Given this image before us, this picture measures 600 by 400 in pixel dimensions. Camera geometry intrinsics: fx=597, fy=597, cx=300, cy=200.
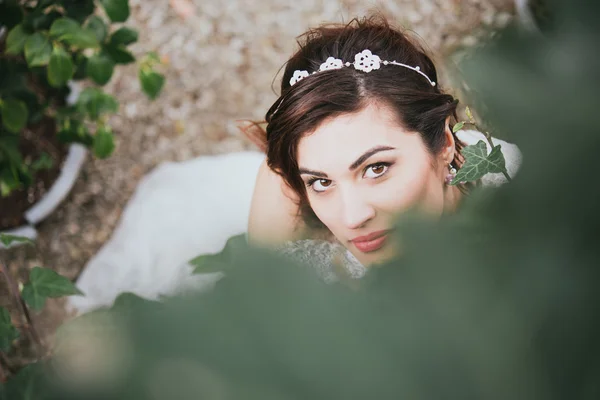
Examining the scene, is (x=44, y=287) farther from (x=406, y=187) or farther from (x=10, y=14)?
(x=406, y=187)

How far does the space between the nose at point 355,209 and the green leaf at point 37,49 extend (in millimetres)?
633

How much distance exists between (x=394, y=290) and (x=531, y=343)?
1.6 inches

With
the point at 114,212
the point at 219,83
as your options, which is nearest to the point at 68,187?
the point at 114,212

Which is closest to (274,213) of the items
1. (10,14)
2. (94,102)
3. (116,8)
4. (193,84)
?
(94,102)

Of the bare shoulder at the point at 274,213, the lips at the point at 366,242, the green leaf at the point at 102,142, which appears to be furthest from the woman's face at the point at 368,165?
the green leaf at the point at 102,142

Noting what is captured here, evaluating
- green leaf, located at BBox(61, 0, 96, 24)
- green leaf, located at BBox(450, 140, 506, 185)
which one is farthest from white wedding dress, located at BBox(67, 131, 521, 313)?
green leaf, located at BBox(450, 140, 506, 185)

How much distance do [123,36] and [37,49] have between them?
21 cm

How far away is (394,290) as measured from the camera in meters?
0.18

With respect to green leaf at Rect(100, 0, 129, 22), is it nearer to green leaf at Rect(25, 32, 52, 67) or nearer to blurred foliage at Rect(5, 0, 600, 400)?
green leaf at Rect(25, 32, 52, 67)

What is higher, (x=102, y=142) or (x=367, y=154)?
(x=367, y=154)

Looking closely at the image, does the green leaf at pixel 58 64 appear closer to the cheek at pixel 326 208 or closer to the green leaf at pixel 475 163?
the cheek at pixel 326 208

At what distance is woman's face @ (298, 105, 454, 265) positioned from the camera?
3.30ft

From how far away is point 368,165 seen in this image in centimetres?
101

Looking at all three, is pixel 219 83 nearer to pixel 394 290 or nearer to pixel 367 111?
pixel 367 111
